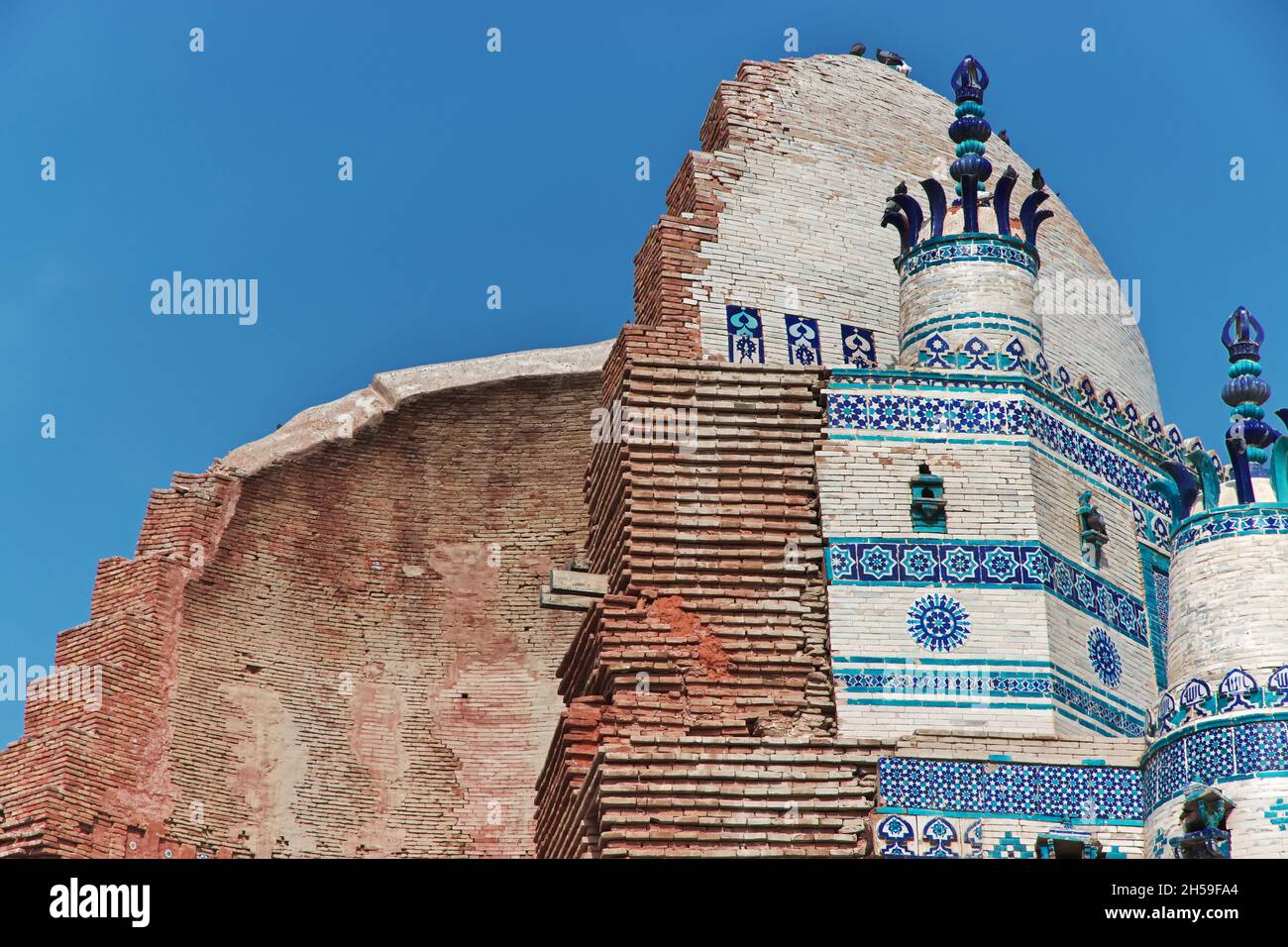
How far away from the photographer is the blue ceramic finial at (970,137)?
16.3m

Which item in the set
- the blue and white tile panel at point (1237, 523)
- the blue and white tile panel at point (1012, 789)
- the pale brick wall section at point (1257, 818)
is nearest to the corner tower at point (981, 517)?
the blue and white tile panel at point (1012, 789)

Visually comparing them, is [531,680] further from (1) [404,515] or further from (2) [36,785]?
(2) [36,785]

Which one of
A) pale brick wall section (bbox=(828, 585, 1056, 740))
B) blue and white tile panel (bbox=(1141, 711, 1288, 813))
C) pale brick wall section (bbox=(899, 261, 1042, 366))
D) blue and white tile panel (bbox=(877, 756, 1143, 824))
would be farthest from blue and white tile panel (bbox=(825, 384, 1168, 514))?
blue and white tile panel (bbox=(1141, 711, 1288, 813))

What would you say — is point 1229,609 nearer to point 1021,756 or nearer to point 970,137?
point 1021,756

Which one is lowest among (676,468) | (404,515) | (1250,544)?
(1250,544)

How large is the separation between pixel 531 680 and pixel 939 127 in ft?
20.5

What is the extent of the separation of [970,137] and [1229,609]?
16.4 feet

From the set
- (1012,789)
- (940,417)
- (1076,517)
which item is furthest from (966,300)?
(1012,789)

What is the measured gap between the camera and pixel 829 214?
18016mm

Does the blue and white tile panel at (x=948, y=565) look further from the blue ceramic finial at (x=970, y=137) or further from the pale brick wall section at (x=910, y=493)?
the blue ceramic finial at (x=970, y=137)

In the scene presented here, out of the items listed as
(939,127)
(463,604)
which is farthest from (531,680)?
(939,127)

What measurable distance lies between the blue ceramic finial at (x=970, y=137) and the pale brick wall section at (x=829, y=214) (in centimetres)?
126

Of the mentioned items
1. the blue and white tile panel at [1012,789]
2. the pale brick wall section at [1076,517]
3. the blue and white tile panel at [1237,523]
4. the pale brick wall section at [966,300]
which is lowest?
the blue and white tile panel at [1012,789]

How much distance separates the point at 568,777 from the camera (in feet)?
45.4
